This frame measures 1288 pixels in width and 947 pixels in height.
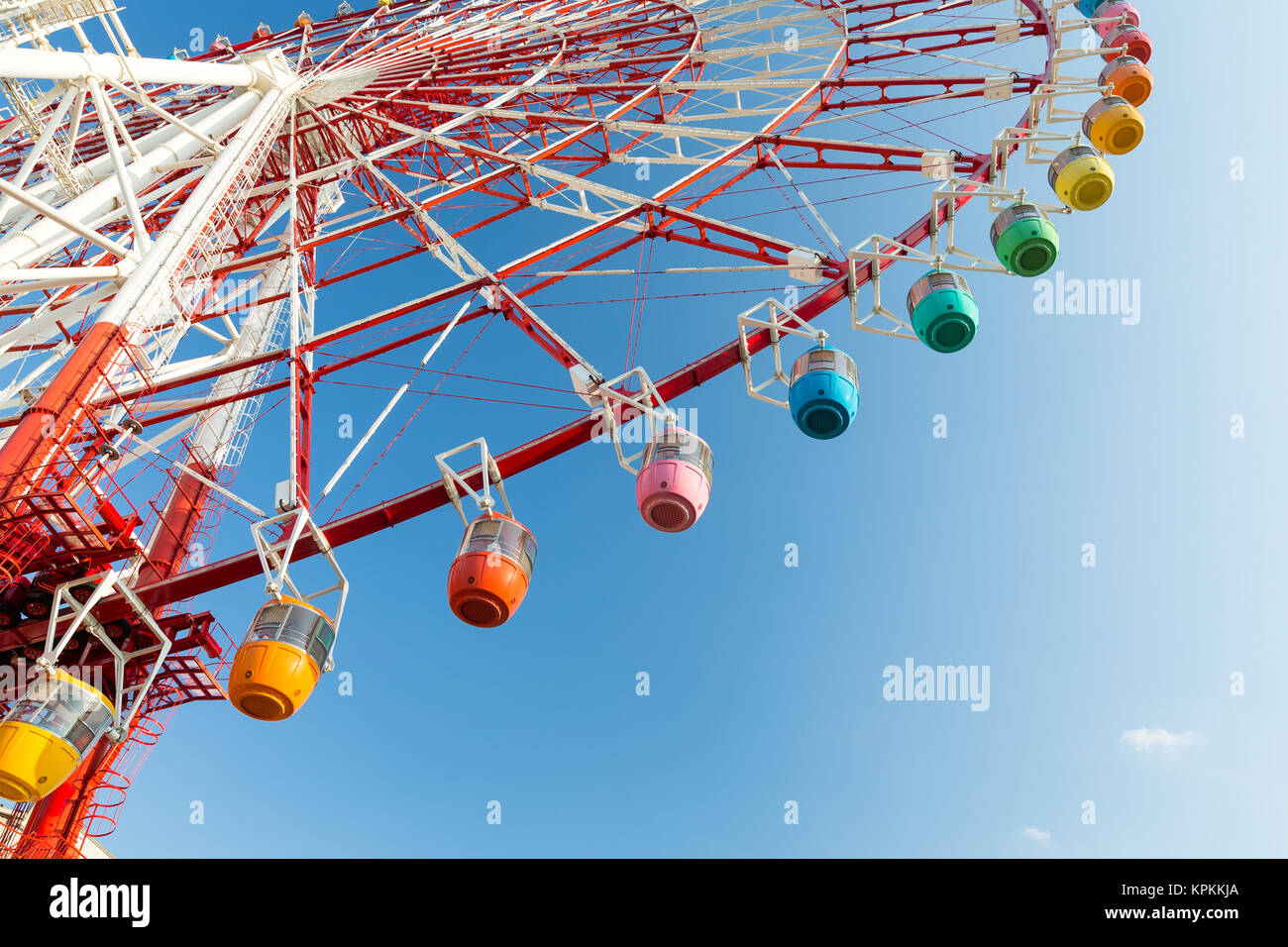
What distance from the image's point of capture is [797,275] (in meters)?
13.5

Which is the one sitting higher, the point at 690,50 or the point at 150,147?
the point at 690,50

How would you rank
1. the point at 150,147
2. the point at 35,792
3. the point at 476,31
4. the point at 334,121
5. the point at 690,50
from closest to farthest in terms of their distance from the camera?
Answer: the point at 35,792, the point at 150,147, the point at 334,121, the point at 690,50, the point at 476,31

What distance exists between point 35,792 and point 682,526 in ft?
22.8

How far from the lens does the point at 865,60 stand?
1869cm

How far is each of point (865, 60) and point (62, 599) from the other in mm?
16295

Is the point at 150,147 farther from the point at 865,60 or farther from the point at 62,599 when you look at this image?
the point at 865,60

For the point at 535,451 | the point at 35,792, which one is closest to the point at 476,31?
the point at 535,451

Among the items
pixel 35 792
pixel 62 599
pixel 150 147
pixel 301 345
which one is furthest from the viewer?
pixel 150 147

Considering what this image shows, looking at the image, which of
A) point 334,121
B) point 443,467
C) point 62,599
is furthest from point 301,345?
point 334,121
